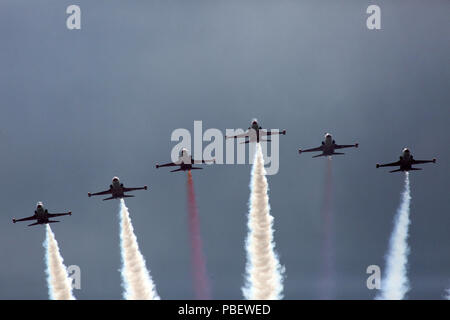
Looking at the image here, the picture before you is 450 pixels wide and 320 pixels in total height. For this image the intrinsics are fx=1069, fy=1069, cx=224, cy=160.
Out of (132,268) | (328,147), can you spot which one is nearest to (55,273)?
(132,268)

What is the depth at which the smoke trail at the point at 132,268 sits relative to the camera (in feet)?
524

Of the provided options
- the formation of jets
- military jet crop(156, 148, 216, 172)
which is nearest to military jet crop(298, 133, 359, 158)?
the formation of jets

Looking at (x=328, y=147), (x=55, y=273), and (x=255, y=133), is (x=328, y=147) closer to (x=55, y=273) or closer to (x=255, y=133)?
(x=255, y=133)

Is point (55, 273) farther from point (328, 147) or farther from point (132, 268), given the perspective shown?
point (328, 147)

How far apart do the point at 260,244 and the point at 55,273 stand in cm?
3186

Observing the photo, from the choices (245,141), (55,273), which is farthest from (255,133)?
(55,273)

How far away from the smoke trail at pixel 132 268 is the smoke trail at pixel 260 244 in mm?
15433

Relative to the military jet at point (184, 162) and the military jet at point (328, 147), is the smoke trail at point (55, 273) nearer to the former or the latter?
the military jet at point (184, 162)

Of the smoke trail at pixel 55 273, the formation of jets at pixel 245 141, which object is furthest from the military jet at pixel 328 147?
the smoke trail at pixel 55 273

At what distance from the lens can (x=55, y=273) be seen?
539 feet

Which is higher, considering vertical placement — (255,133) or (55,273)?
(255,133)

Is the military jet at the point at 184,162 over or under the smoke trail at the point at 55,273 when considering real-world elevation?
over

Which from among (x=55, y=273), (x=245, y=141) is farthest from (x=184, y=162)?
(x=55, y=273)
